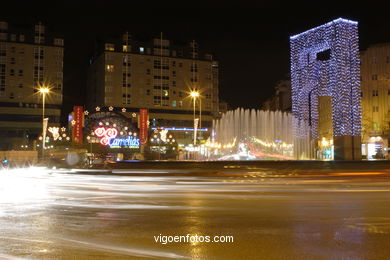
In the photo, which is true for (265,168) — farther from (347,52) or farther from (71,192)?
(347,52)

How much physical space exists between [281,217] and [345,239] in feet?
8.19

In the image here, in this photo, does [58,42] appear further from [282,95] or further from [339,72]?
[339,72]

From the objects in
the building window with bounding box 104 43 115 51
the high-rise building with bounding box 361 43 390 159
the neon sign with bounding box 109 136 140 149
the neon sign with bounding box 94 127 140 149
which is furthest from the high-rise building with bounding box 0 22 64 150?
the high-rise building with bounding box 361 43 390 159

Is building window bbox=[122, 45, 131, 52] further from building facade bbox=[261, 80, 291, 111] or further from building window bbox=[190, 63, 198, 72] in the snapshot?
building facade bbox=[261, 80, 291, 111]

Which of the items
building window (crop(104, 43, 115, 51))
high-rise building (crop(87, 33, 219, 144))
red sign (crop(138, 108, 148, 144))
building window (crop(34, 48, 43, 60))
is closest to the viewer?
red sign (crop(138, 108, 148, 144))

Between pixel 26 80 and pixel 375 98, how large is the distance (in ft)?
262

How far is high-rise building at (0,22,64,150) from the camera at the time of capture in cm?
9362

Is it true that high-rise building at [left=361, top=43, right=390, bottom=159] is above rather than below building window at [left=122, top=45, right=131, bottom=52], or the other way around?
below

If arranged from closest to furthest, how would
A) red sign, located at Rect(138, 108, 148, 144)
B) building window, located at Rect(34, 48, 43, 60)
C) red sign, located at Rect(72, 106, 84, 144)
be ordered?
red sign, located at Rect(72, 106, 84, 144) < red sign, located at Rect(138, 108, 148, 144) < building window, located at Rect(34, 48, 43, 60)

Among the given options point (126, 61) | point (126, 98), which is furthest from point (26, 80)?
point (126, 61)

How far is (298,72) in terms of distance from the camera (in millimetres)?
50438

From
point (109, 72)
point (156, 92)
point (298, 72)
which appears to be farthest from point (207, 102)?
point (298, 72)

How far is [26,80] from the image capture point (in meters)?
98.6

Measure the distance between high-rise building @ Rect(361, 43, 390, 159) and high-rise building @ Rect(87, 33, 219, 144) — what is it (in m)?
49.1
